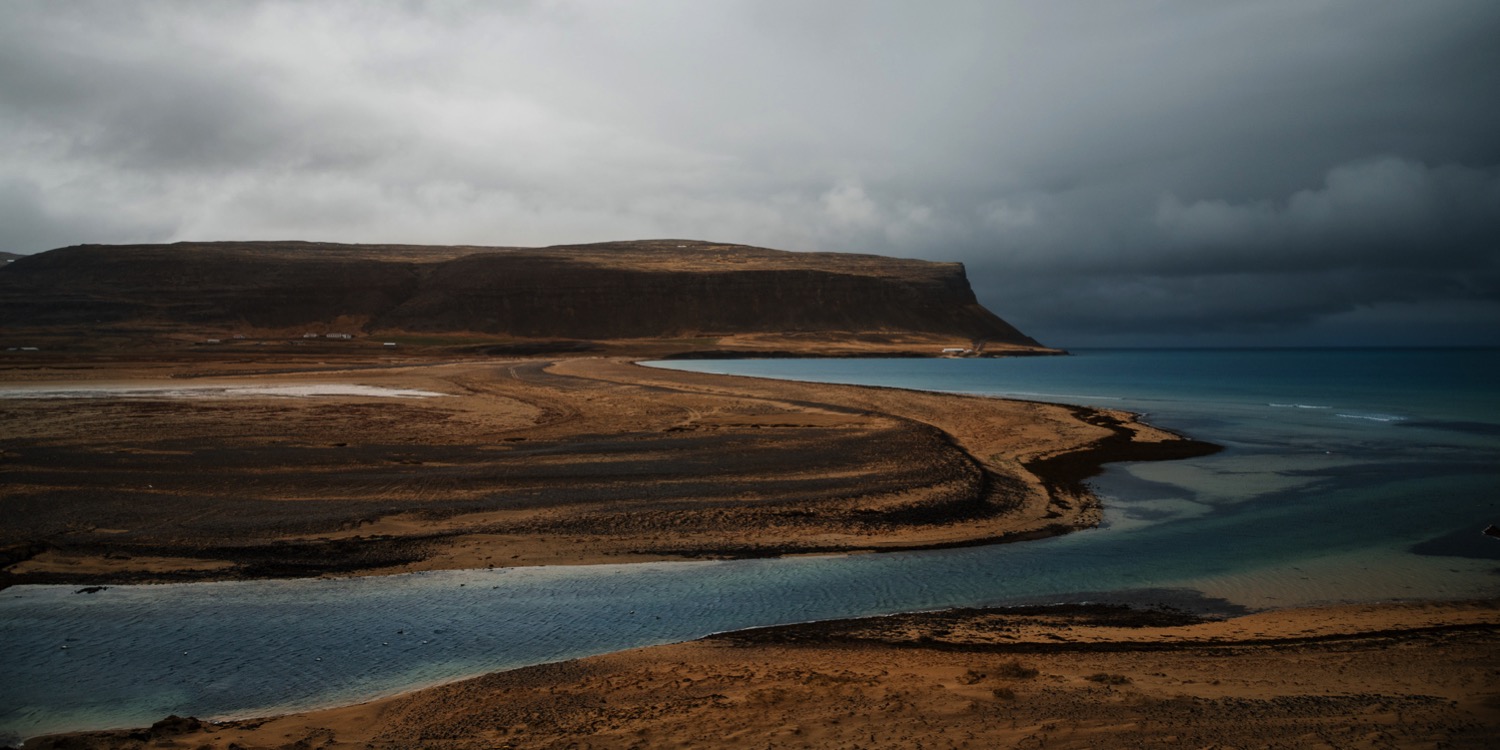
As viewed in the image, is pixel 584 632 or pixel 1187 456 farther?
pixel 1187 456

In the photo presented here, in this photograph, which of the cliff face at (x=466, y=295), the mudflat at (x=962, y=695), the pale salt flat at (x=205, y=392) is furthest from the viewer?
the cliff face at (x=466, y=295)

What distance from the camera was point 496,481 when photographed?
18578 millimetres

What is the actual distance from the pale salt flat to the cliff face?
93087 mm

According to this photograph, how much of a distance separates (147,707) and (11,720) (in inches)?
41.5

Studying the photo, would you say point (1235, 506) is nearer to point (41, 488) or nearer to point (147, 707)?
point (147, 707)

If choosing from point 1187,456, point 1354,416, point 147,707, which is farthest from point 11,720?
point 1354,416

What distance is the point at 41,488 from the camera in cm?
1680

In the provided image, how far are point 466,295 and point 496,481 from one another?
130094mm

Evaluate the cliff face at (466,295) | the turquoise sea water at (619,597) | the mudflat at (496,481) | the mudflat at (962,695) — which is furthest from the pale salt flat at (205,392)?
the cliff face at (466,295)

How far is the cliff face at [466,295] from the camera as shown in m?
128

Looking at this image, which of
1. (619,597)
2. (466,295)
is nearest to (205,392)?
(619,597)

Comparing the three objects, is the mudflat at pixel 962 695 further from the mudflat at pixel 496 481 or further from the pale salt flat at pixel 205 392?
the pale salt flat at pixel 205 392

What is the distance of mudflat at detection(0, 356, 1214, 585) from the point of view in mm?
13820

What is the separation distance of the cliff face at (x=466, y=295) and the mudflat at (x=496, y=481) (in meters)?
104
